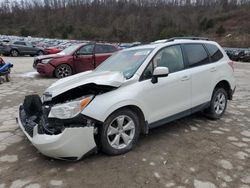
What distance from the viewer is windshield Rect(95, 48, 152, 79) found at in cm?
433

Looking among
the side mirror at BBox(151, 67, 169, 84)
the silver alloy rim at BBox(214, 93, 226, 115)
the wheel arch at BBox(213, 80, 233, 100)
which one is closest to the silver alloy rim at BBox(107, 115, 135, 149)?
the side mirror at BBox(151, 67, 169, 84)

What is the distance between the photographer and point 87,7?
112 m

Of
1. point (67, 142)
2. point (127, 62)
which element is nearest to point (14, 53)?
point (127, 62)

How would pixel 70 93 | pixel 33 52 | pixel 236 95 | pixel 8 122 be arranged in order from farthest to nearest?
1. pixel 33 52
2. pixel 236 95
3. pixel 8 122
4. pixel 70 93

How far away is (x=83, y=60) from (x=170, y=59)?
23.8 feet

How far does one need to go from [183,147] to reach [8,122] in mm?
3533

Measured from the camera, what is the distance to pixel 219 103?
5.62 meters

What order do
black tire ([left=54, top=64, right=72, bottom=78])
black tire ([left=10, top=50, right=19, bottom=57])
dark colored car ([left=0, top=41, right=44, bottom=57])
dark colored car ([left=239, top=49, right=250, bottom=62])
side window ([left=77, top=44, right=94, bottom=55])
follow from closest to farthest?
black tire ([left=54, top=64, right=72, bottom=78])
side window ([left=77, top=44, right=94, bottom=55])
dark colored car ([left=0, top=41, right=44, bottom=57])
black tire ([left=10, top=50, right=19, bottom=57])
dark colored car ([left=239, top=49, right=250, bottom=62])

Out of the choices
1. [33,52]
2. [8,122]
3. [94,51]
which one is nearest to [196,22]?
[33,52]

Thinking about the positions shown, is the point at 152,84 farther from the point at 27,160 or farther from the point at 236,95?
the point at 236,95

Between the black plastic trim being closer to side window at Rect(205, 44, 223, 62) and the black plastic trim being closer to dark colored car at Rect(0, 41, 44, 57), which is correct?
side window at Rect(205, 44, 223, 62)

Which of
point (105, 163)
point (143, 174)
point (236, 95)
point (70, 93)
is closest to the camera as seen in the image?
point (143, 174)

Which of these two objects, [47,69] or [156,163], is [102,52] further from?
[156,163]

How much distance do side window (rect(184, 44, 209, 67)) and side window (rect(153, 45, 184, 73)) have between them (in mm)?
227
